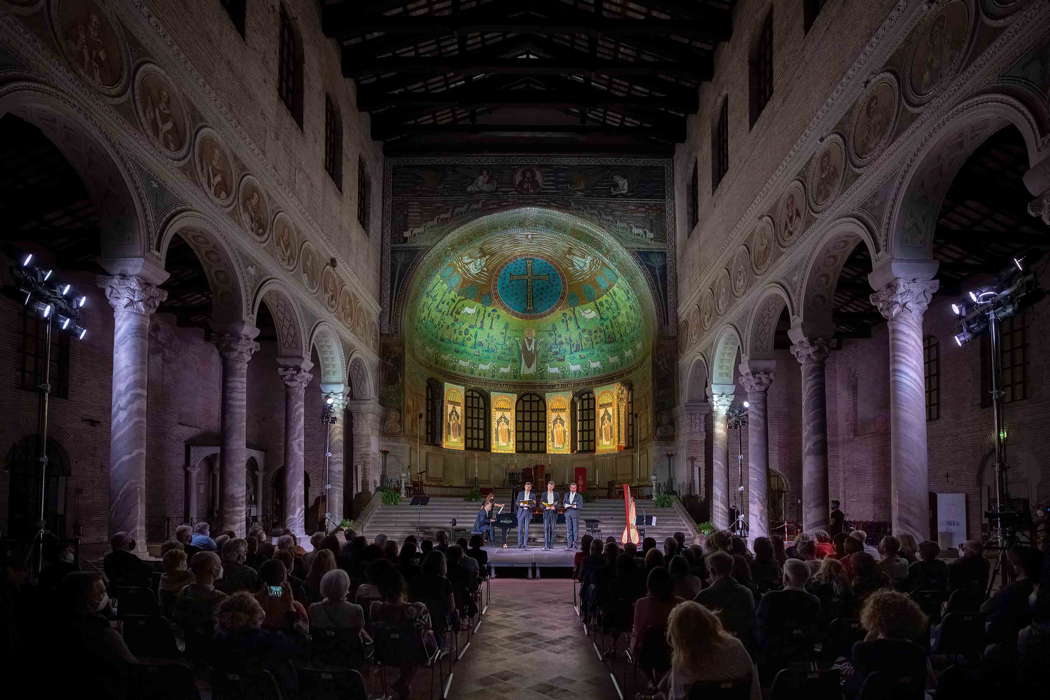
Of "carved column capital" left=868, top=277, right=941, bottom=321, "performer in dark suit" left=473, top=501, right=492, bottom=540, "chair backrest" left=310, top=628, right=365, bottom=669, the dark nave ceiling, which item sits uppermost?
the dark nave ceiling

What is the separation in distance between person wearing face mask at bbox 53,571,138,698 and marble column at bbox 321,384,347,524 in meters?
20.6

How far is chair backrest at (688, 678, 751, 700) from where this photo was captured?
4605 mm

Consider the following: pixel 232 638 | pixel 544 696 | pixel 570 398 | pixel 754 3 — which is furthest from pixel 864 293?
pixel 232 638

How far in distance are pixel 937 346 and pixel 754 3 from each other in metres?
10.4

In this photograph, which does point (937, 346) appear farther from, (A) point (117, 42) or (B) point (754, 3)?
(A) point (117, 42)

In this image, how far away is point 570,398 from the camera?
127 ft

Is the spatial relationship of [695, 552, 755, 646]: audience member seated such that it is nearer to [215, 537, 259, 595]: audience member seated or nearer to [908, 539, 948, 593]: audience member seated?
[908, 539, 948, 593]: audience member seated

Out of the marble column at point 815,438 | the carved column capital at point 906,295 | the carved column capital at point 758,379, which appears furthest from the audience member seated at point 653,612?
the carved column capital at point 758,379

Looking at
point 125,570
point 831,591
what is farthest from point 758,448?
point 125,570

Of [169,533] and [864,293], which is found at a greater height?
[864,293]

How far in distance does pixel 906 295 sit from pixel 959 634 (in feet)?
24.1

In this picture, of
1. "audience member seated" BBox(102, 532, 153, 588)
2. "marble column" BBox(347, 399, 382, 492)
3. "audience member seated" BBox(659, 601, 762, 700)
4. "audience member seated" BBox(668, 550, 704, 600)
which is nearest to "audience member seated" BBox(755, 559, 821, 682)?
"audience member seated" BBox(668, 550, 704, 600)

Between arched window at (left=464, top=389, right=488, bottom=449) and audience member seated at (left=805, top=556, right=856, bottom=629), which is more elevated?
arched window at (left=464, top=389, right=488, bottom=449)

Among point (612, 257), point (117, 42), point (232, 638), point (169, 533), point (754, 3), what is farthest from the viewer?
point (612, 257)
